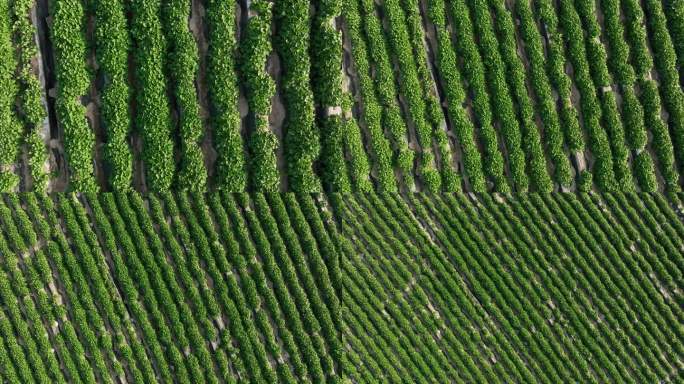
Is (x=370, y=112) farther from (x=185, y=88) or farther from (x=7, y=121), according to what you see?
(x=7, y=121)

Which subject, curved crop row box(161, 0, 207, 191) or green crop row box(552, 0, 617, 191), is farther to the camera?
green crop row box(552, 0, 617, 191)

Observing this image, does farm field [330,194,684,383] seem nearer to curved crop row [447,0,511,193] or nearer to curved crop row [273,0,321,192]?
curved crop row [447,0,511,193]

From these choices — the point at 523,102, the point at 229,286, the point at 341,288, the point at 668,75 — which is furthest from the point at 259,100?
the point at 668,75

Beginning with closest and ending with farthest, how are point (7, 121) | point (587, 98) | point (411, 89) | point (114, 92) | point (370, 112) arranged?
point (7, 121) < point (114, 92) < point (370, 112) < point (411, 89) < point (587, 98)

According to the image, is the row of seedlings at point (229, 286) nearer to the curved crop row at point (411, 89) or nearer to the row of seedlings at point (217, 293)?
the row of seedlings at point (217, 293)

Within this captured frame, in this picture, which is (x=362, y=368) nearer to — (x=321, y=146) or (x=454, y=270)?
(x=454, y=270)

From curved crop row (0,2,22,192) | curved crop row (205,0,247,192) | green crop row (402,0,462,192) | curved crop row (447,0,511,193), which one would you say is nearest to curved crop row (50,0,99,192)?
curved crop row (0,2,22,192)
